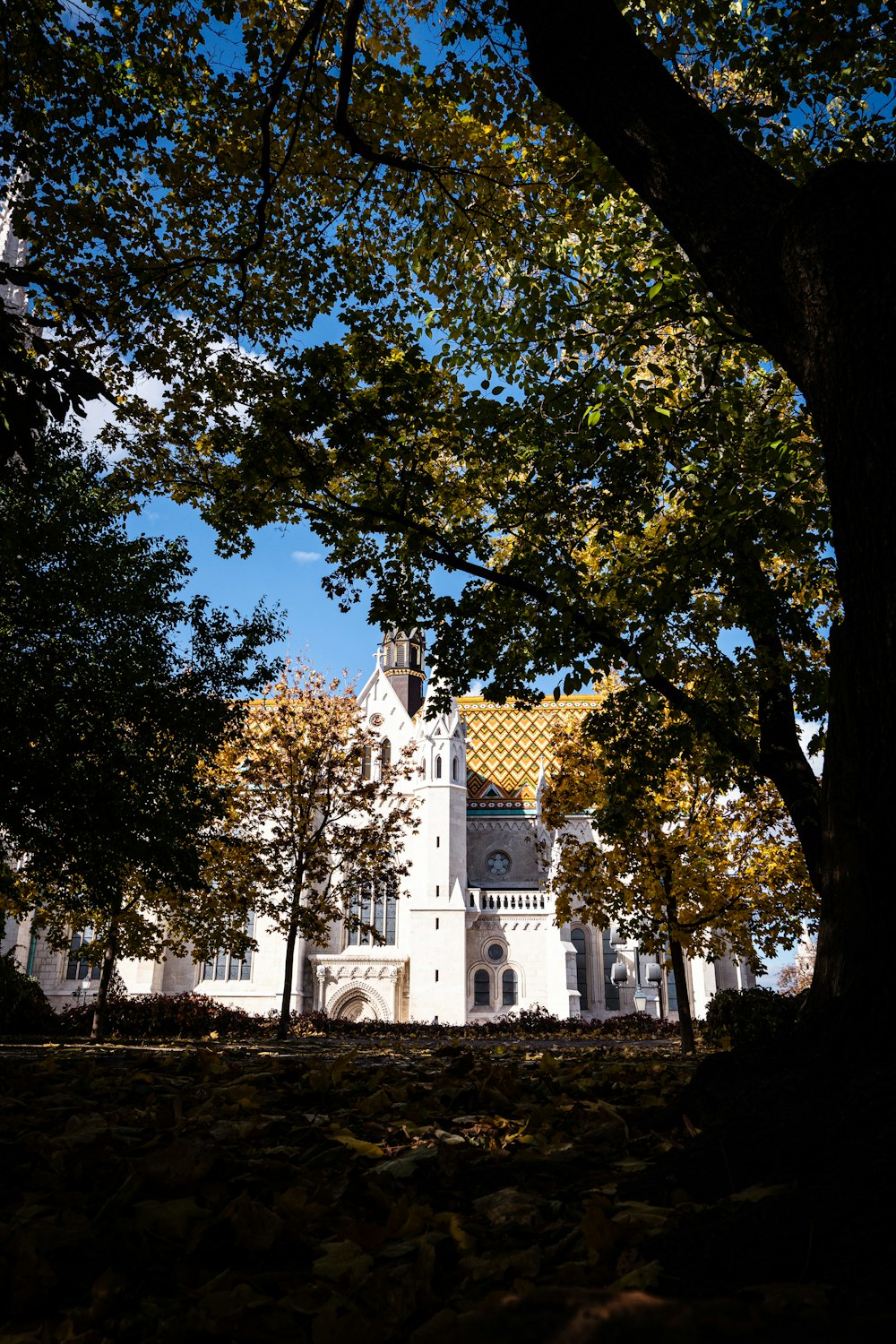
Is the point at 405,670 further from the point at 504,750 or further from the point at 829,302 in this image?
the point at 829,302

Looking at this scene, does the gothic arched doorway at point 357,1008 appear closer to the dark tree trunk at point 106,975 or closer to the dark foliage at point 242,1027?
the dark foliage at point 242,1027

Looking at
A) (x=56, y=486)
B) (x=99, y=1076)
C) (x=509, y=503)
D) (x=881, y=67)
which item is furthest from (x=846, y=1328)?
(x=56, y=486)

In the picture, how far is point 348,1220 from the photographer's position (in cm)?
244

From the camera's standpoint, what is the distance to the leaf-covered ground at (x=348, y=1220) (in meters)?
1.75

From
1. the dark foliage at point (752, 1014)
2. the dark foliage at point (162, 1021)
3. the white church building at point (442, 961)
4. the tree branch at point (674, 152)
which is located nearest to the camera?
the tree branch at point (674, 152)

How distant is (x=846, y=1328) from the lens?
103 cm

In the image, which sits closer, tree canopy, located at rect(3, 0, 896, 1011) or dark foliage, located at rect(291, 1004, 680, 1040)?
tree canopy, located at rect(3, 0, 896, 1011)

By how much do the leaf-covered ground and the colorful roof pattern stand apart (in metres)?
Answer: 45.5

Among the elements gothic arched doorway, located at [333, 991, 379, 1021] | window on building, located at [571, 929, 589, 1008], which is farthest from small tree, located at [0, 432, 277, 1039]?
window on building, located at [571, 929, 589, 1008]

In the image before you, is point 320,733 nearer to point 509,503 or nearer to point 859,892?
point 509,503

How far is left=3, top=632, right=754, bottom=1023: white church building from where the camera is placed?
128 feet

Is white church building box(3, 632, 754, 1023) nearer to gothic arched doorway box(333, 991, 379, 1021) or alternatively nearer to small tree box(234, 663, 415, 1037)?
gothic arched doorway box(333, 991, 379, 1021)

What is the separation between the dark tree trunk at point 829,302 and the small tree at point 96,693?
906 cm

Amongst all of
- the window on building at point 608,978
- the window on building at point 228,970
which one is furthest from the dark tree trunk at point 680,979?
the window on building at point 228,970
